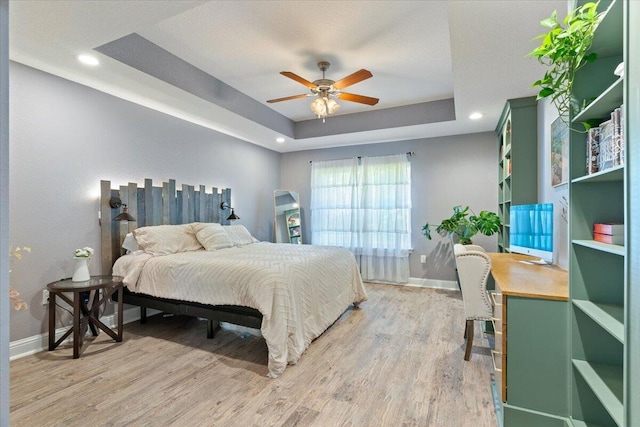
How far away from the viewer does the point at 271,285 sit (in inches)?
94.2

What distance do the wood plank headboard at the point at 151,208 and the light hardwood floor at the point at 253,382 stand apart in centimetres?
98

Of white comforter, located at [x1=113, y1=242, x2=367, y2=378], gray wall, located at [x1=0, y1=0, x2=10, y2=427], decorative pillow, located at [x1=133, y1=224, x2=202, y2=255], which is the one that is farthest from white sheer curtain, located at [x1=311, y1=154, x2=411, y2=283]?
gray wall, located at [x1=0, y1=0, x2=10, y2=427]

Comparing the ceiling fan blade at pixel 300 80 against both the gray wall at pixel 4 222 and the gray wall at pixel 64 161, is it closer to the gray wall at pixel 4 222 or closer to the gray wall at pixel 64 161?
the gray wall at pixel 64 161

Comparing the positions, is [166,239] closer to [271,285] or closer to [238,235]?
[238,235]

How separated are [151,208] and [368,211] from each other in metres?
3.32

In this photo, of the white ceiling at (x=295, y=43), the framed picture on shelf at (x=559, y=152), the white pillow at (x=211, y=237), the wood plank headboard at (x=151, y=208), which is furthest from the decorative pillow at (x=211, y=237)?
the framed picture on shelf at (x=559, y=152)

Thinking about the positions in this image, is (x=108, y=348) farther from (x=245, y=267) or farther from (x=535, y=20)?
(x=535, y=20)

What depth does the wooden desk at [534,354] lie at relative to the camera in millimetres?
1570

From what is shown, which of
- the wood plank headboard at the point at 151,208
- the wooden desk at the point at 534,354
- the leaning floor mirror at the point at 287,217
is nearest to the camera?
the wooden desk at the point at 534,354

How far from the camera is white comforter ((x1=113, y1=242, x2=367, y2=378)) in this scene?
7.75 ft

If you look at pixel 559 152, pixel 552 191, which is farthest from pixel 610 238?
pixel 552 191

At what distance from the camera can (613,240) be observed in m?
1.26

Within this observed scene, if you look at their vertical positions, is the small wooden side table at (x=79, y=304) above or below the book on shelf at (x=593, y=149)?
below

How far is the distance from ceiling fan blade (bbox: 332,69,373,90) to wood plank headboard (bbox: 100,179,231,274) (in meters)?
2.44
